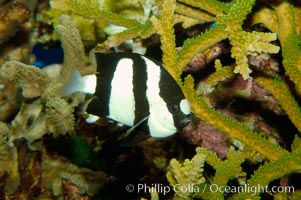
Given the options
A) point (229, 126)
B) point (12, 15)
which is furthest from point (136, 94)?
point (12, 15)

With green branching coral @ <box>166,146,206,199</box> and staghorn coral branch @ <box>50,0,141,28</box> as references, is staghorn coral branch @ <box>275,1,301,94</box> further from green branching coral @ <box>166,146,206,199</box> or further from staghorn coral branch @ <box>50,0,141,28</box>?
staghorn coral branch @ <box>50,0,141,28</box>

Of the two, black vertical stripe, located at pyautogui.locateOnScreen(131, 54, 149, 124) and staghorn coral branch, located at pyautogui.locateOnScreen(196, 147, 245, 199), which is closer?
black vertical stripe, located at pyautogui.locateOnScreen(131, 54, 149, 124)

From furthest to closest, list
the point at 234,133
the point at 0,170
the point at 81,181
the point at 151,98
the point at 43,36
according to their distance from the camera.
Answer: the point at 43,36 < the point at 81,181 < the point at 0,170 < the point at 234,133 < the point at 151,98

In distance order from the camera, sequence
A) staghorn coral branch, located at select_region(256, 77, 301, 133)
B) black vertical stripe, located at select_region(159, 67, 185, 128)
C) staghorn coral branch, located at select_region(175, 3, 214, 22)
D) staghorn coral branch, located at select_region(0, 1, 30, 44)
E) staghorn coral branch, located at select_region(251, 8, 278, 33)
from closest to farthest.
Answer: black vertical stripe, located at select_region(159, 67, 185, 128) → staghorn coral branch, located at select_region(256, 77, 301, 133) → staghorn coral branch, located at select_region(251, 8, 278, 33) → staghorn coral branch, located at select_region(175, 3, 214, 22) → staghorn coral branch, located at select_region(0, 1, 30, 44)

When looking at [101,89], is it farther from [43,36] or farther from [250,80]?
[43,36]

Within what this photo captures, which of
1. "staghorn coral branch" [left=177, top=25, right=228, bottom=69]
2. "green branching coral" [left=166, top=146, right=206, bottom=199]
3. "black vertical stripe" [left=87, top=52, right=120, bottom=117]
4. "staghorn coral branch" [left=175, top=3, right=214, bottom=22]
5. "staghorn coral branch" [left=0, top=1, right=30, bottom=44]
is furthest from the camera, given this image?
"staghorn coral branch" [left=0, top=1, right=30, bottom=44]

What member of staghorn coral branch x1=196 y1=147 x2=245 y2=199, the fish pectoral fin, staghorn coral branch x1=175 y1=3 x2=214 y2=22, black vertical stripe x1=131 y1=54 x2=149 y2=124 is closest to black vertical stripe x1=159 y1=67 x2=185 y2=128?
black vertical stripe x1=131 y1=54 x2=149 y2=124

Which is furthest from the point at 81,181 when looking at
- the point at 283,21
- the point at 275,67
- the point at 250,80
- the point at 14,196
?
the point at 283,21

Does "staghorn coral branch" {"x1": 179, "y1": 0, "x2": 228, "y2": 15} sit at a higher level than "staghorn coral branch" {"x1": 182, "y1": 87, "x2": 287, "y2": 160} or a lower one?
higher

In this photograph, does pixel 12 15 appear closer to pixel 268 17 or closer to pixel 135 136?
pixel 135 136
